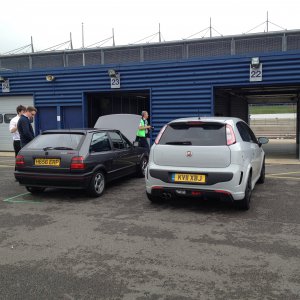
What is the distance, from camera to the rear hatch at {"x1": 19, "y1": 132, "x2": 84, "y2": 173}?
6.67m

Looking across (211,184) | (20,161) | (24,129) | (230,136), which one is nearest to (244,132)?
(230,136)

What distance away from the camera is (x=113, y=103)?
17.5 meters

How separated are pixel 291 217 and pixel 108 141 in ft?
13.1

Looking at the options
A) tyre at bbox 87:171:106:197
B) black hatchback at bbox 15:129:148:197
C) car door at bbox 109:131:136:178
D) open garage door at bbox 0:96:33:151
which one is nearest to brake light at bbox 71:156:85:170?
black hatchback at bbox 15:129:148:197

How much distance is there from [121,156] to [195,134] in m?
2.59

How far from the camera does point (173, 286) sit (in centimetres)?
335

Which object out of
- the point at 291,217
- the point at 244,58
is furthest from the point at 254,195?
the point at 244,58

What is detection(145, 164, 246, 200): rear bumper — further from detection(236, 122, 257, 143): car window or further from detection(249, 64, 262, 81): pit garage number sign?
detection(249, 64, 262, 81): pit garage number sign

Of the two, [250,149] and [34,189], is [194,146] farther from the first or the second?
[34,189]

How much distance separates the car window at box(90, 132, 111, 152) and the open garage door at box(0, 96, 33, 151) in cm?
1005

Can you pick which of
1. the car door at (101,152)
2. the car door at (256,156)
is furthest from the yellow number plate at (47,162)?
the car door at (256,156)

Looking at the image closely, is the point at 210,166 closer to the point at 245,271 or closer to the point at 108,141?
the point at 245,271

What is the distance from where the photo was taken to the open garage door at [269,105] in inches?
627

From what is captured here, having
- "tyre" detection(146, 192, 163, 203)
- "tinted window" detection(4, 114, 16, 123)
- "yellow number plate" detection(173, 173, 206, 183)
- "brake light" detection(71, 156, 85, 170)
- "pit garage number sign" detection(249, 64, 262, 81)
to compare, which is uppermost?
"pit garage number sign" detection(249, 64, 262, 81)
